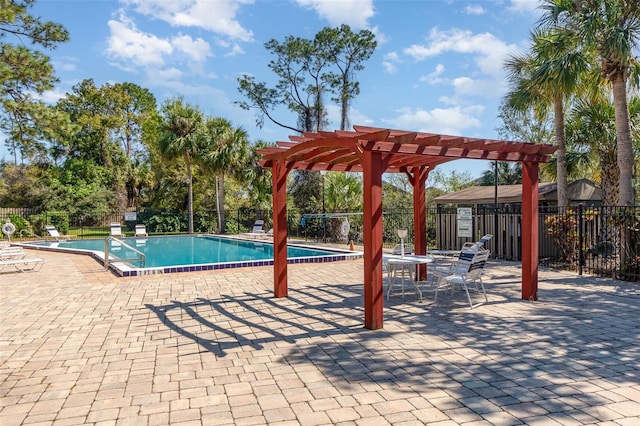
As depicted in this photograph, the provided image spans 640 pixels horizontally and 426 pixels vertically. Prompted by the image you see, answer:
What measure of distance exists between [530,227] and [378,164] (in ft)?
10.6

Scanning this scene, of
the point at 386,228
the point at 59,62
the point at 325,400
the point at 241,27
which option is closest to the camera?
the point at 325,400

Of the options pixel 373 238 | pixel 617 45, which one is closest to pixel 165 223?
pixel 373 238

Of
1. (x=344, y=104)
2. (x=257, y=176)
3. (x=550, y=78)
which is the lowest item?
(x=257, y=176)

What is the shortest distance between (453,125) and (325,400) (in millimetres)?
28084

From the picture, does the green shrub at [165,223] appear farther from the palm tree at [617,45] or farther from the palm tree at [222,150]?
the palm tree at [617,45]

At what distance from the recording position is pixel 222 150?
21719mm

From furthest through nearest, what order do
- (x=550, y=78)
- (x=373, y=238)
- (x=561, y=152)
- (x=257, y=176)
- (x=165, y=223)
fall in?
(x=165, y=223) → (x=257, y=176) → (x=561, y=152) → (x=550, y=78) → (x=373, y=238)

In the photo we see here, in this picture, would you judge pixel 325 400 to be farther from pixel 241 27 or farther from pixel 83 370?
pixel 241 27

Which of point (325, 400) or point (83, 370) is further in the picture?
point (83, 370)

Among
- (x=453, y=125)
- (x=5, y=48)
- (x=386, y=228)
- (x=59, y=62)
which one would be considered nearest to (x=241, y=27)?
(x=59, y=62)

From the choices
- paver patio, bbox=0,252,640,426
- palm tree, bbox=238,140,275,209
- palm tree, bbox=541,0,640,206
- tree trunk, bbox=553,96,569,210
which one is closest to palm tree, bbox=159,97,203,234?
palm tree, bbox=238,140,275,209

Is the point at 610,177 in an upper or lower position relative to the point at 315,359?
upper

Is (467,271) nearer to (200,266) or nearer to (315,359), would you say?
(315,359)

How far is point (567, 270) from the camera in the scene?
978 cm
